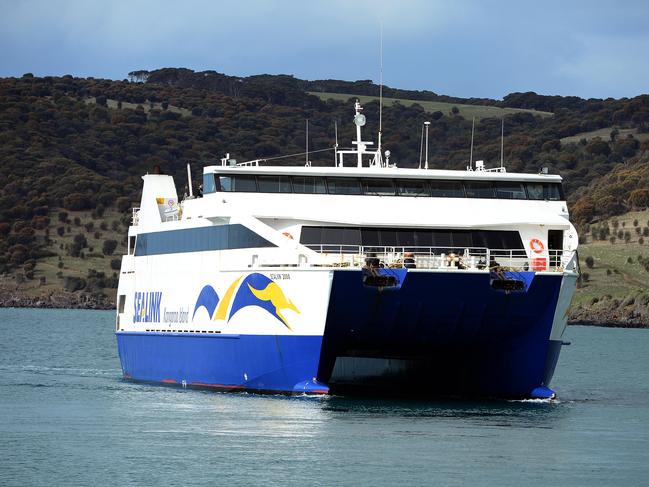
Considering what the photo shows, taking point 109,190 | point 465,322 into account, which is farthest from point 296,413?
point 109,190

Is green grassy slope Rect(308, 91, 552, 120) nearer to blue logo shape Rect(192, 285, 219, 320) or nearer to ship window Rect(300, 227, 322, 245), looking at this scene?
blue logo shape Rect(192, 285, 219, 320)

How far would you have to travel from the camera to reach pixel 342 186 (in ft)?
126

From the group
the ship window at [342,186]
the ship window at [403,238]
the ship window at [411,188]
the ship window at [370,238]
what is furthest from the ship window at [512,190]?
the ship window at [370,238]

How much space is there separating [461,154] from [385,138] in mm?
11609

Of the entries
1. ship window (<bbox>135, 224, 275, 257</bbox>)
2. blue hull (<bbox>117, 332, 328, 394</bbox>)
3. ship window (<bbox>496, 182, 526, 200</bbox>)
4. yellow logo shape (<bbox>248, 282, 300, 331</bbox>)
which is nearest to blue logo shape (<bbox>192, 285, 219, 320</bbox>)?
blue hull (<bbox>117, 332, 328, 394</bbox>)

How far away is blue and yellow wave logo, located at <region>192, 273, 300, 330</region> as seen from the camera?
35969mm

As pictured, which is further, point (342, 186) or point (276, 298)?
Result: point (342, 186)

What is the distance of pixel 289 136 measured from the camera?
16538 cm

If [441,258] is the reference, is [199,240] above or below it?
above

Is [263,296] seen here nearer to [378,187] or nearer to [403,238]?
[403,238]

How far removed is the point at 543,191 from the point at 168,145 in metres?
122

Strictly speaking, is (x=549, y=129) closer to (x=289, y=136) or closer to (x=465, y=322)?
(x=289, y=136)

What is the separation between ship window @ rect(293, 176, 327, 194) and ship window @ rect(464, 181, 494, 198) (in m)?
3.71

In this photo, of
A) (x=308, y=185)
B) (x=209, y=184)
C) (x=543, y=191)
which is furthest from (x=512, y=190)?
(x=209, y=184)
